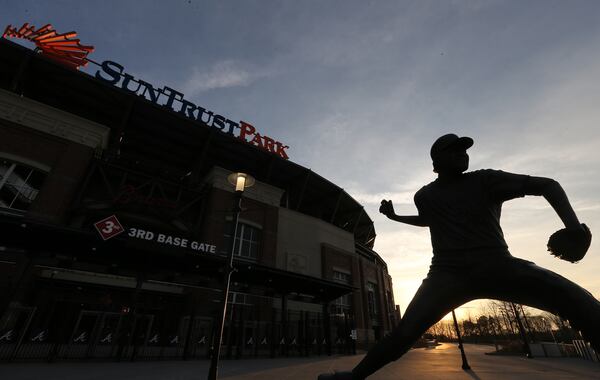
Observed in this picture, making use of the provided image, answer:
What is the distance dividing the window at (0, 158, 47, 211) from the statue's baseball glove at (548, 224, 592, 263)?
21.4 metres

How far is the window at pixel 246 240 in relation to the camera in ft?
70.2

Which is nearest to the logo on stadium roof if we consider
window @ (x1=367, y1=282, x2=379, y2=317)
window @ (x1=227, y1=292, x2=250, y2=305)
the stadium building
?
the stadium building

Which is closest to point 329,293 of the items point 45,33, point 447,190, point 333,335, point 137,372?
point 333,335

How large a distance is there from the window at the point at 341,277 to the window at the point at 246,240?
7952mm

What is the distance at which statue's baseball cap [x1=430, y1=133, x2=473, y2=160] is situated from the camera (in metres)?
2.24

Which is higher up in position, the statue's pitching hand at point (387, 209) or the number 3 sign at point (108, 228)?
the number 3 sign at point (108, 228)

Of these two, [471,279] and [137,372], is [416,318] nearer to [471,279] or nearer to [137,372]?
[471,279]

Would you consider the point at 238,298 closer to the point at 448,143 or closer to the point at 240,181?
the point at 240,181

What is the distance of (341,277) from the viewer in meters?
26.6

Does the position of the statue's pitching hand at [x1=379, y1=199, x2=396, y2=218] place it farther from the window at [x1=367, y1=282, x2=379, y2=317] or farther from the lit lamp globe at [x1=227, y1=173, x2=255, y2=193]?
the window at [x1=367, y1=282, x2=379, y2=317]

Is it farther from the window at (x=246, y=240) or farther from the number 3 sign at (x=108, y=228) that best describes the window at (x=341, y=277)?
the number 3 sign at (x=108, y=228)

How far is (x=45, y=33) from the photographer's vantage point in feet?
61.6

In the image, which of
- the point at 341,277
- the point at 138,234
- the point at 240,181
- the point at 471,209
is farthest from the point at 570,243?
the point at 341,277

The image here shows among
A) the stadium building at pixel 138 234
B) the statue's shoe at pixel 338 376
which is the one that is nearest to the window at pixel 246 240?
the stadium building at pixel 138 234
